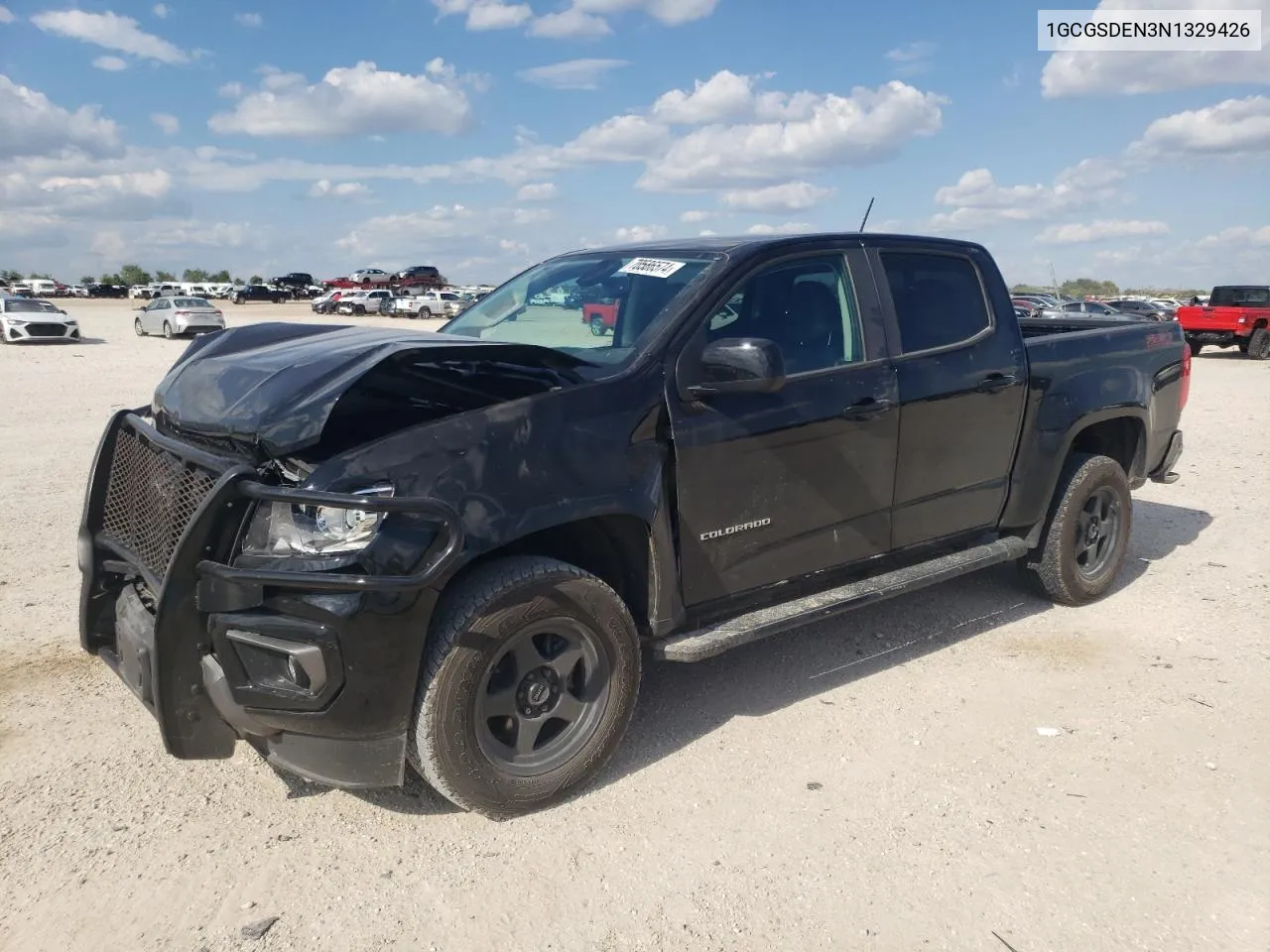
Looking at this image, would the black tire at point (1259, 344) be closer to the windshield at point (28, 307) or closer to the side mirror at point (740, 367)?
the side mirror at point (740, 367)

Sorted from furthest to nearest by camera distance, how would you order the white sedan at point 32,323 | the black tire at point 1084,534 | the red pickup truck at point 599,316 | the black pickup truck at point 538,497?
the white sedan at point 32,323
the black tire at point 1084,534
the red pickup truck at point 599,316
the black pickup truck at point 538,497

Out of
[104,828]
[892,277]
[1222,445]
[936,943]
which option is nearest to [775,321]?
[892,277]

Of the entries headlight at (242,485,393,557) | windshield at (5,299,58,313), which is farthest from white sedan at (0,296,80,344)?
headlight at (242,485,393,557)

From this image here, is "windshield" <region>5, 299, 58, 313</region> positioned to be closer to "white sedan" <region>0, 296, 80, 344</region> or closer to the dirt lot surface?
"white sedan" <region>0, 296, 80, 344</region>

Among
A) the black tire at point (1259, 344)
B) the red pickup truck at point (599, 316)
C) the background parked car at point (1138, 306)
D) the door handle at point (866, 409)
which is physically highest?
the red pickup truck at point (599, 316)

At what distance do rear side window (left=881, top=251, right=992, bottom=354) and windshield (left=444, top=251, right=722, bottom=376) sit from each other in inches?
39.9

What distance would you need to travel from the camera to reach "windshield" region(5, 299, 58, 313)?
28.2m

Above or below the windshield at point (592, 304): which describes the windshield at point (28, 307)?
below

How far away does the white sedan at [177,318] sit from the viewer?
1278 inches

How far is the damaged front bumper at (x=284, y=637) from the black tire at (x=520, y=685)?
0.11 meters

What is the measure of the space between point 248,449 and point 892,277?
2.88m

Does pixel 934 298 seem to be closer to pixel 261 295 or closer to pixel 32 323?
pixel 32 323

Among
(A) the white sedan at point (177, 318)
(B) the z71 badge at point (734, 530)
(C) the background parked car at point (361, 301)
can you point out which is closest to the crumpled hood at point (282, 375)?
(B) the z71 badge at point (734, 530)

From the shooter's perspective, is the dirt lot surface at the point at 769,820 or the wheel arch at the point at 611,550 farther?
the wheel arch at the point at 611,550
